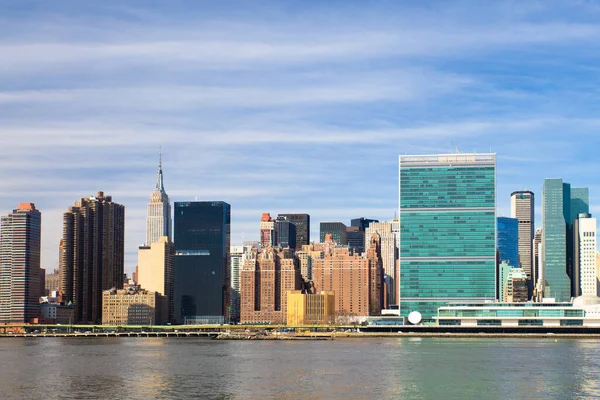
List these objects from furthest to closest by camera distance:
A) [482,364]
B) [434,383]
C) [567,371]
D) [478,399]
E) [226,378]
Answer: [482,364] < [567,371] < [226,378] < [434,383] < [478,399]

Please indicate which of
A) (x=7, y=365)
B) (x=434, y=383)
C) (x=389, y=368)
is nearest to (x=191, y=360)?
(x=7, y=365)

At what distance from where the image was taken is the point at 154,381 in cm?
13725

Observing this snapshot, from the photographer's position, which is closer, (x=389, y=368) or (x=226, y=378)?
(x=226, y=378)

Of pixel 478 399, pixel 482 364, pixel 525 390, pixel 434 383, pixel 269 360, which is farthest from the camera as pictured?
pixel 269 360

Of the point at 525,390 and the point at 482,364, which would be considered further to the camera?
the point at 482,364

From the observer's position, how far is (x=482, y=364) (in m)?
168

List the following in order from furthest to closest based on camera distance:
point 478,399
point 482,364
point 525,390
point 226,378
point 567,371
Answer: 1. point 482,364
2. point 567,371
3. point 226,378
4. point 525,390
5. point 478,399

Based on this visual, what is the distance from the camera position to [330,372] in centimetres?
14988

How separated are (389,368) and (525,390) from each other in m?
38.5

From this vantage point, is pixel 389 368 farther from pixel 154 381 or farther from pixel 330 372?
pixel 154 381

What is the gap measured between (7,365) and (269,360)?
47.0 metres

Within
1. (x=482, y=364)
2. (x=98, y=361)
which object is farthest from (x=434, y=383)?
(x=98, y=361)

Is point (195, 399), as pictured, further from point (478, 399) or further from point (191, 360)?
point (191, 360)

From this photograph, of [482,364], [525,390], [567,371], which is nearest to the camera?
[525,390]
